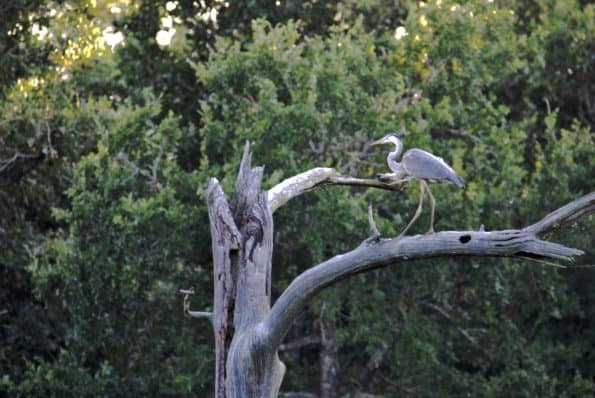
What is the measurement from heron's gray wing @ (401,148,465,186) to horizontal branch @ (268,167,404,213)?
11.9 inches

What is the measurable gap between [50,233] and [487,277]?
6.89 m

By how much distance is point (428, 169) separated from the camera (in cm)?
1126

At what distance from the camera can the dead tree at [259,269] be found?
1059cm

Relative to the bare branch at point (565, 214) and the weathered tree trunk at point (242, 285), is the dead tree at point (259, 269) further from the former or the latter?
the bare branch at point (565, 214)

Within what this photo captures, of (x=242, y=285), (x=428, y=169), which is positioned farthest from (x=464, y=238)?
(x=242, y=285)

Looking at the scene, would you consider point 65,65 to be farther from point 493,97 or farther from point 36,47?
point 493,97

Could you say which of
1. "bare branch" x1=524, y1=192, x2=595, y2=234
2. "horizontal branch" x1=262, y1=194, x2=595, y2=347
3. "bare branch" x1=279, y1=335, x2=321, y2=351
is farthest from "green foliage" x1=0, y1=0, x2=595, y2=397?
"bare branch" x1=524, y1=192, x2=595, y2=234

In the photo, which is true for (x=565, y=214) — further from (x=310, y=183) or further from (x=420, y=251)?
(x=310, y=183)

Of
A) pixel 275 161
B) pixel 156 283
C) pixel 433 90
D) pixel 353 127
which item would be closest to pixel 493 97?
pixel 433 90

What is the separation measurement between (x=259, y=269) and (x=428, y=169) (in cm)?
155

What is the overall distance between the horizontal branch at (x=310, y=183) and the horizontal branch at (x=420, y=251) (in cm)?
100

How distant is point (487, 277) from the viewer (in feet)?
73.5

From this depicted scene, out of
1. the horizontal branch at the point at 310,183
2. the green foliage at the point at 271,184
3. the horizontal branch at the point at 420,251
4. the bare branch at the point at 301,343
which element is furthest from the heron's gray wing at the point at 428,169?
the bare branch at the point at 301,343

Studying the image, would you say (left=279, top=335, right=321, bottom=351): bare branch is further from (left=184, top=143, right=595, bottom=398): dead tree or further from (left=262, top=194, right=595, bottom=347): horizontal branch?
(left=262, top=194, right=595, bottom=347): horizontal branch
